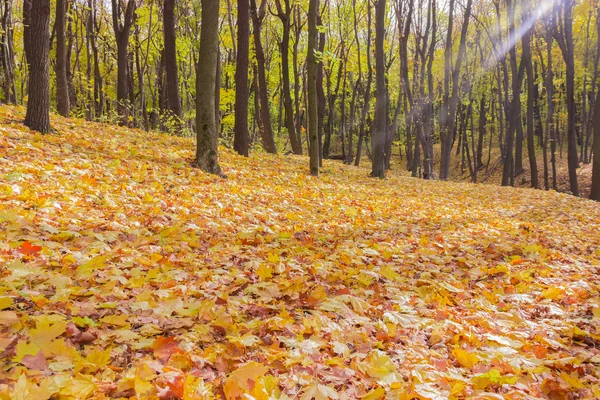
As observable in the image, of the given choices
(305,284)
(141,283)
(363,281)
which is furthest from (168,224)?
(363,281)

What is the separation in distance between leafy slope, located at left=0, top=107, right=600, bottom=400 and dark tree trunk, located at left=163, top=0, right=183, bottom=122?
5.73 m

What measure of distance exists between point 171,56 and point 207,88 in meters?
4.57

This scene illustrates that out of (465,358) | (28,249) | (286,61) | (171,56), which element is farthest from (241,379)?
(286,61)

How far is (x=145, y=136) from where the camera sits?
33.4 ft

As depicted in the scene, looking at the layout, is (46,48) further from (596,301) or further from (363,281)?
(596,301)

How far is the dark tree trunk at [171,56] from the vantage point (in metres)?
11.2

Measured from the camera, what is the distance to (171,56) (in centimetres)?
1138

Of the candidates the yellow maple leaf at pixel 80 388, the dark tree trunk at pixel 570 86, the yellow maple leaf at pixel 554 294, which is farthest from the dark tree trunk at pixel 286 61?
the yellow maple leaf at pixel 80 388

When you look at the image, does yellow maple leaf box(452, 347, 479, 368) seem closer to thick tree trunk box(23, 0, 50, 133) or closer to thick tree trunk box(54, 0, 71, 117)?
thick tree trunk box(23, 0, 50, 133)

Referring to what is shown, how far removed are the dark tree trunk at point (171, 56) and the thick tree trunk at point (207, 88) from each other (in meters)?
3.99

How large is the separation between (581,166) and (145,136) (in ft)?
83.9

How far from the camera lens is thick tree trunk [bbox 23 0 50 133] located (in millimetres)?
6648

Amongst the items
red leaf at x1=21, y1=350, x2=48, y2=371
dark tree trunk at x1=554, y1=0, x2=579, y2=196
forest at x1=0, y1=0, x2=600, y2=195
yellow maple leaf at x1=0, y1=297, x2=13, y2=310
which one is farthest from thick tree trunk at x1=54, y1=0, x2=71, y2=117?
dark tree trunk at x1=554, y1=0, x2=579, y2=196

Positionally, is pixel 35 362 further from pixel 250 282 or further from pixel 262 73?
pixel 262 73
